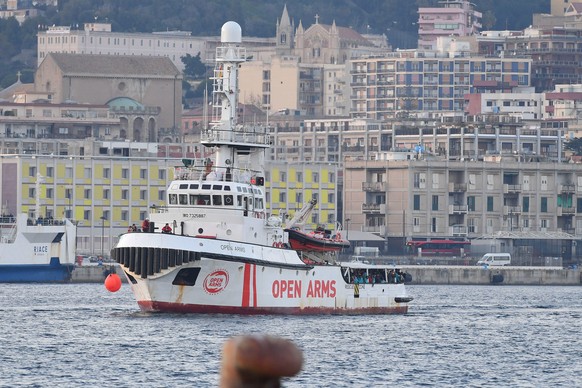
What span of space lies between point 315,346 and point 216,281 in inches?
479

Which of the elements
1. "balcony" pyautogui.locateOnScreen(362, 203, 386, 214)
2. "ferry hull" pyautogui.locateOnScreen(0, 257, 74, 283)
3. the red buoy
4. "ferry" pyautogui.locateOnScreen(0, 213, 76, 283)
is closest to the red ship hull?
the red buoy

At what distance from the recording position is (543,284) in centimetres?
14388

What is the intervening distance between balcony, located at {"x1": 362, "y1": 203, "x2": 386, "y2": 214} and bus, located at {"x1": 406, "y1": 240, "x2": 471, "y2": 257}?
4373 mm

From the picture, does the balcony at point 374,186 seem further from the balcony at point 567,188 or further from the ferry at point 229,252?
the ferry at point 229,252

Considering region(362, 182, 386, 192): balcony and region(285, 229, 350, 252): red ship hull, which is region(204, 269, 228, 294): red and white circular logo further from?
region(362, 182, 386, 192): balcony

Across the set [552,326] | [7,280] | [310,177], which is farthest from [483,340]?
[310,177]

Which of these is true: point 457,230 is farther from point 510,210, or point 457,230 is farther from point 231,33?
point 231,33

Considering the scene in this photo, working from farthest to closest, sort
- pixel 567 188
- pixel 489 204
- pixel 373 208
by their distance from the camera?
1. pixel 567 188
2. pixel 489 204
3. pixel 373 208

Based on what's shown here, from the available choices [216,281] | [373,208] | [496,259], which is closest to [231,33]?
[216,281]

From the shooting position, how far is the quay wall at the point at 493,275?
14025cm

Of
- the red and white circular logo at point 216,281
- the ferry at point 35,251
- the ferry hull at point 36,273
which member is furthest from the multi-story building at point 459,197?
the red and white circular logo at point 216,281

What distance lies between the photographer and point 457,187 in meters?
173

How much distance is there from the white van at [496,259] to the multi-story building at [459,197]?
46.9ft

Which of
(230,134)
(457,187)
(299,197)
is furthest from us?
(457,187)
